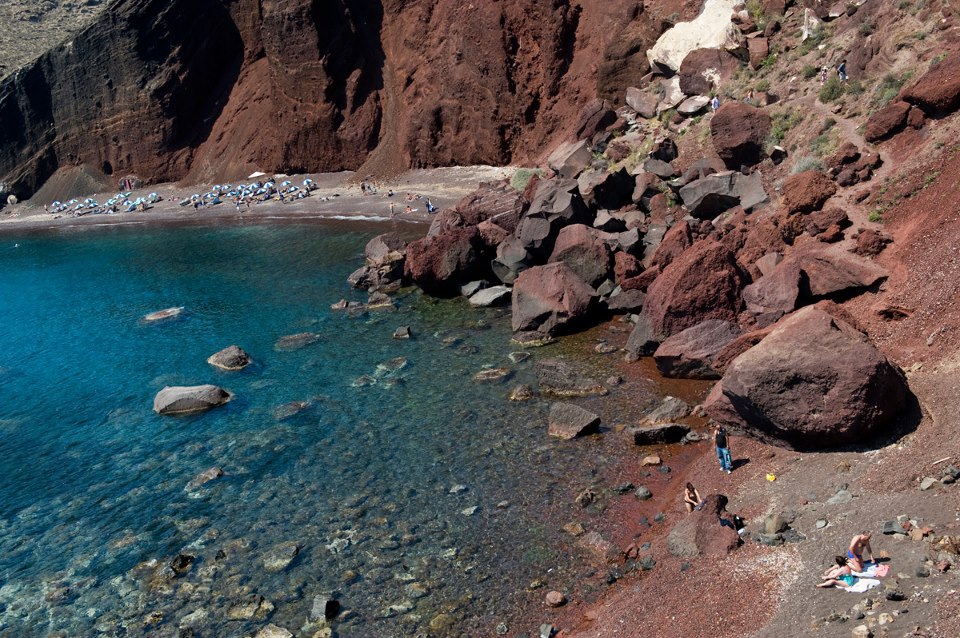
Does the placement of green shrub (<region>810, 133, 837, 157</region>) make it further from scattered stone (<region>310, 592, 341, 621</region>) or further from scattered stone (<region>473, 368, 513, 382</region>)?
scattered stone (<region>310, 592, 341, 621</region>)

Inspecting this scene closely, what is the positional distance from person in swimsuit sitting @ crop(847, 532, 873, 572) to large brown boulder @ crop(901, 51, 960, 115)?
819 inches

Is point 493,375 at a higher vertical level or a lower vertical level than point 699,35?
lower

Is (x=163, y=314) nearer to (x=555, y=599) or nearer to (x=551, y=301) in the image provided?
(x=551, y=301)

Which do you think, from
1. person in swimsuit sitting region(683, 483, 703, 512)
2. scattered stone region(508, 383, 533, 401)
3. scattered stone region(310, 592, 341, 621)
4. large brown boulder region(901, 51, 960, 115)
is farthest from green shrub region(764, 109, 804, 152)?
scattered stone region(310, 592, 341, 621)

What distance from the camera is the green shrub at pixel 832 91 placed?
3431 cm

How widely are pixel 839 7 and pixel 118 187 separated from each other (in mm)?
75790

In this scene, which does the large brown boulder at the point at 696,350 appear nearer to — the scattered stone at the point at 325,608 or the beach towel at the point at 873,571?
the beach towel at the point at 873,571

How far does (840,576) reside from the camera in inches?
504

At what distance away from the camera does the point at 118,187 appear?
8619cm

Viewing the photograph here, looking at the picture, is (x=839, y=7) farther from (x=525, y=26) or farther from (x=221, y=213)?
(x=221, y=213)

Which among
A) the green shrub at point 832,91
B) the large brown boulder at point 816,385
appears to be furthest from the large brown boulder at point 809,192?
the large brown boulder at point 816,385

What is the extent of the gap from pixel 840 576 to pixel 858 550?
533 millimetres

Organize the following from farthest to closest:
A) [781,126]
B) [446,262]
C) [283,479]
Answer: [446,262] < [781,126] < [283,479]

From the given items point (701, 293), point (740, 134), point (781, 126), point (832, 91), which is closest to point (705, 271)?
point (701, 293)
